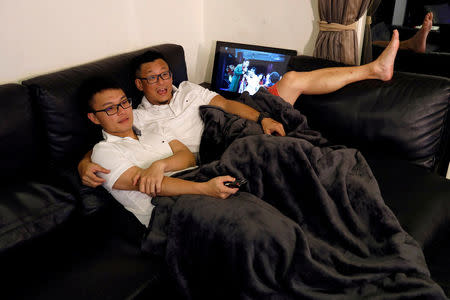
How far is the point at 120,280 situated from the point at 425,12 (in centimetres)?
230

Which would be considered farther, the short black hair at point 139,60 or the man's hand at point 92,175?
the short black hair at point 139,60

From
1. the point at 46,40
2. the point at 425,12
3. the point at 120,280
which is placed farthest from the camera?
the point at 425,12

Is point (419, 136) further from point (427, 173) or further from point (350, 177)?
point (350, 177)

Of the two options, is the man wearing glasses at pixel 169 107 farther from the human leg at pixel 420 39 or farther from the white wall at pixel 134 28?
the human leg at pixel 420 39

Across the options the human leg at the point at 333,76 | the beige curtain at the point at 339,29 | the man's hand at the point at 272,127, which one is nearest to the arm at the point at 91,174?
the man's hand at the point at 272,127

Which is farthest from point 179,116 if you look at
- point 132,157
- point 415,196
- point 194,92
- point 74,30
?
point 415,196

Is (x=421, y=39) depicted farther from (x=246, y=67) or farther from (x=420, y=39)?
(x=246, y=67)

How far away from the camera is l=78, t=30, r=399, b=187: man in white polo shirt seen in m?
1.82

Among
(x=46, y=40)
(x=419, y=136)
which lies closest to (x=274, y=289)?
(x=419, y=136)

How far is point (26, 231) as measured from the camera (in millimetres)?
1337

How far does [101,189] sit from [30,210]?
0.93 ft

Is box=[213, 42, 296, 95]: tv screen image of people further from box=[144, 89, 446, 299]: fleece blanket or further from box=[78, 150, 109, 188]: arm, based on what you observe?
box=[78, 150, 109, 188]: arm

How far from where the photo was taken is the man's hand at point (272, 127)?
5.79ft

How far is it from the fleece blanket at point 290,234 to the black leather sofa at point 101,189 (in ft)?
0.61
